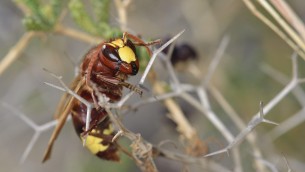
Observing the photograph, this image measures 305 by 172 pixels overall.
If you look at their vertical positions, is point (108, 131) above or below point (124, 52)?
below

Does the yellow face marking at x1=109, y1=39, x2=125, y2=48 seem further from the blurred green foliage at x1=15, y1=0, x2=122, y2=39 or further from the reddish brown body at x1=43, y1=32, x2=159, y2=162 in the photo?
the blurred green foliage at x1=15, y1=0, x2=122, y2=39

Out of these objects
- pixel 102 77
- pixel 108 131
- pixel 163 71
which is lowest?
pixel 163 71

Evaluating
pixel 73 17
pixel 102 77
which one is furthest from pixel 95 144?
pixel 73 17

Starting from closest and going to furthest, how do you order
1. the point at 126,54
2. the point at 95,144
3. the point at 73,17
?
the point at 126,54 → the point at 95,144 → the point at 73,17

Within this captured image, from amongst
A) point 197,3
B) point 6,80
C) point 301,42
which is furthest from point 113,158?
point 6,80

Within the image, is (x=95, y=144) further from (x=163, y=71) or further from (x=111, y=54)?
(x=163, y=71)

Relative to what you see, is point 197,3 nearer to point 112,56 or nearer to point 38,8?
point 38,8

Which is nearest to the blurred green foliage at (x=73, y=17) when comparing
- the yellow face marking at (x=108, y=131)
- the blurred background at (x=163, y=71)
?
the yellow face marking at (x=108, y=131)

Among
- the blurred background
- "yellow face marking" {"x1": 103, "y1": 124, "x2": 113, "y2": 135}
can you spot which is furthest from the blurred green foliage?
the blurred background
